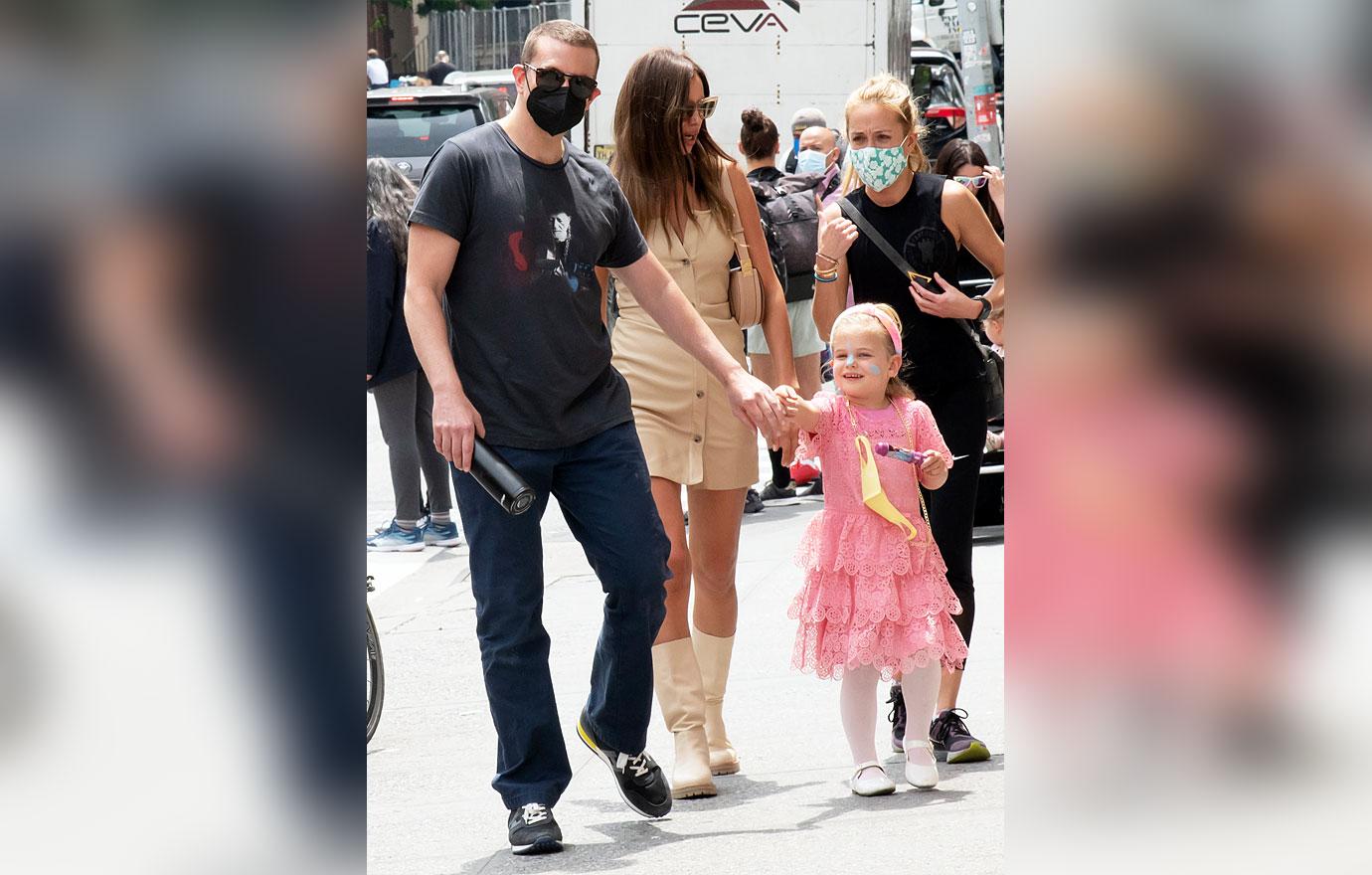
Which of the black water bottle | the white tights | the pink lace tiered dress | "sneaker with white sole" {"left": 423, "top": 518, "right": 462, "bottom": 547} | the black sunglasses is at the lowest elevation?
"sneaker with white sole" {"left": 423, "top": 518, "right": 462, "bottom": 547}

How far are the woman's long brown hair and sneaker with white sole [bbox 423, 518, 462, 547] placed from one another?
480 cm

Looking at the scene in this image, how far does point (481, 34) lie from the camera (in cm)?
3694

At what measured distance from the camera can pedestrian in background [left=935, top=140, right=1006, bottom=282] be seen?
5.81m

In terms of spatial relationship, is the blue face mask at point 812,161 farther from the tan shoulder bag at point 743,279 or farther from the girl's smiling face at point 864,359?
the girl's smiling face at point 864,359

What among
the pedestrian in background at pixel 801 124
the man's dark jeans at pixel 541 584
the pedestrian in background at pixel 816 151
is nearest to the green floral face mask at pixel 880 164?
the man's dark jeans at pixel 541 584

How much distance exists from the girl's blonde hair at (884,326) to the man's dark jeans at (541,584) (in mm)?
743

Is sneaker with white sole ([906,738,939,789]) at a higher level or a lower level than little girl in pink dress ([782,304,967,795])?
lower

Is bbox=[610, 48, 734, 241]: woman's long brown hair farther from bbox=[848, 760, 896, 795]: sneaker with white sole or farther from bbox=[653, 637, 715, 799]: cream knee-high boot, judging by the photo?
bbox=[848, 760, 896, 795]: sneaker with white sole

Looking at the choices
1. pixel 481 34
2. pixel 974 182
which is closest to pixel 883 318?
pixel 974 182

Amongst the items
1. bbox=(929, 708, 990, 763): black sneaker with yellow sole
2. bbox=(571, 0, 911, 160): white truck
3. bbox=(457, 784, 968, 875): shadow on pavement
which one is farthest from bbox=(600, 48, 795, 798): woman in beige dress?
bbox=(571, 0, 911, 160): white truck

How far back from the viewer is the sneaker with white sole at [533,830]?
423 centimetres
